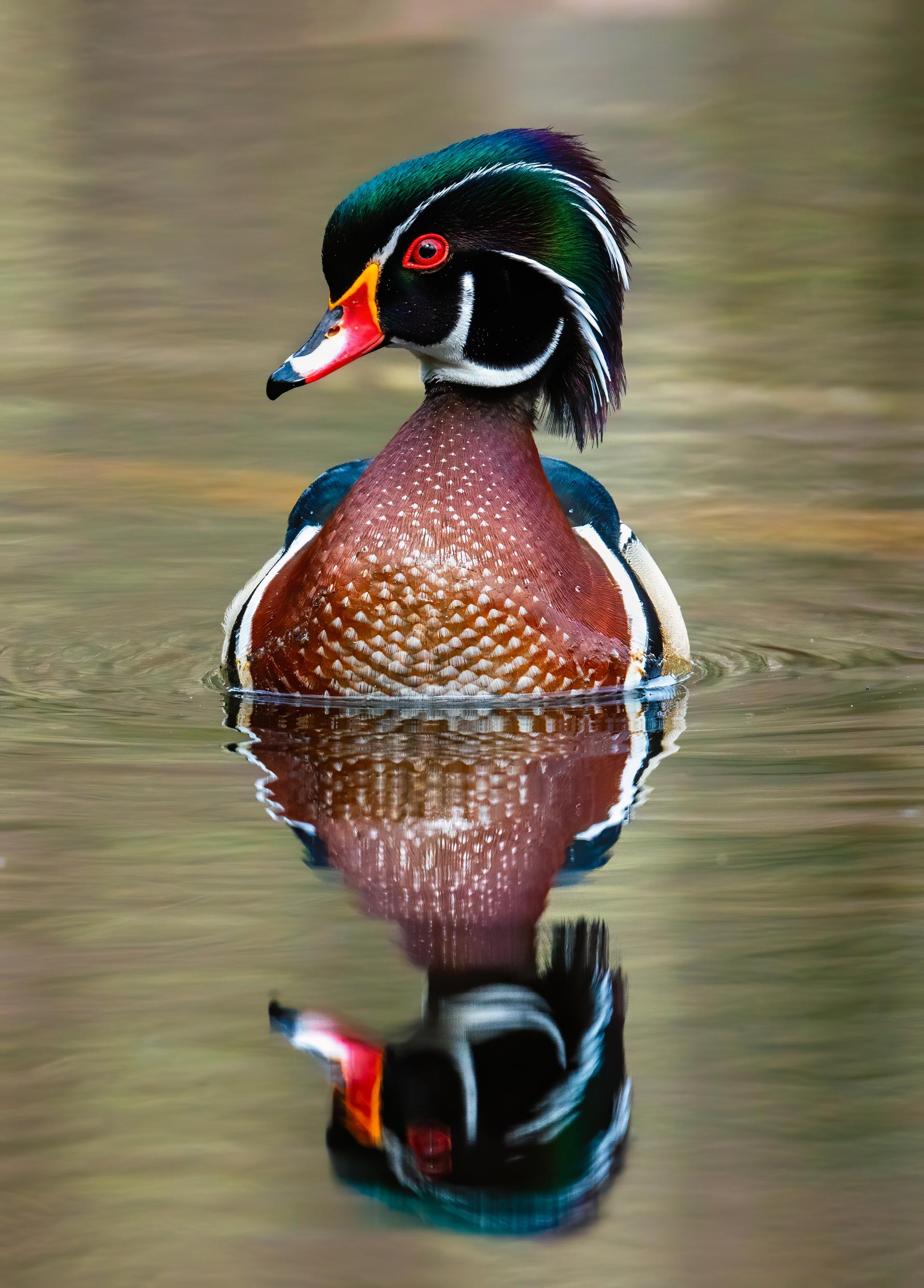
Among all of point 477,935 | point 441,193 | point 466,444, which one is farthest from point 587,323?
point 477,935

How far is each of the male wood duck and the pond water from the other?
176 mm

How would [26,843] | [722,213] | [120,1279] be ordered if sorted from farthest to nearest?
[722,213] → [26,843] → [120,1279]

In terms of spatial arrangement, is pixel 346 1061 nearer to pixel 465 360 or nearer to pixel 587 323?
pixel 465 360

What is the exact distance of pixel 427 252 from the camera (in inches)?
253

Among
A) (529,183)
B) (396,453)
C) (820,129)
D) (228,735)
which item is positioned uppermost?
(529,183)

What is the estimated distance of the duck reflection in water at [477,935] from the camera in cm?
354

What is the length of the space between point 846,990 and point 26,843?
200 cm

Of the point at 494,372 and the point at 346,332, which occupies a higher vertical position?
the point at 346,332

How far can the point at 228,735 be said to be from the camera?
6293mm

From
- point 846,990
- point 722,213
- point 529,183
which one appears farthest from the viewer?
point 722,213

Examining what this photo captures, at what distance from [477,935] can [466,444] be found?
2.36 metres

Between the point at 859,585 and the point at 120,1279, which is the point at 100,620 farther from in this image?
the point at 120,1279

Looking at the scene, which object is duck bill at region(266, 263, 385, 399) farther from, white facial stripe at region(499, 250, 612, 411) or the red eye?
white facial stripe at region(499, 250, 612, 411)

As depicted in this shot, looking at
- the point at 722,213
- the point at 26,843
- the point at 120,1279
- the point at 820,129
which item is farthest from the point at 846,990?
the point at 820,129
